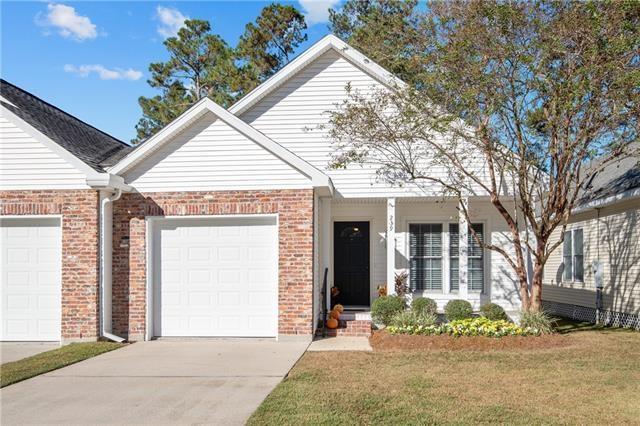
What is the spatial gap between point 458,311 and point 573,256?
578cm

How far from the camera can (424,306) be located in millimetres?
12008

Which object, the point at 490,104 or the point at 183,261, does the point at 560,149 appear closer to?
the point at 490,104

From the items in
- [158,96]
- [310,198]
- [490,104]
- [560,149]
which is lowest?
[310,198]

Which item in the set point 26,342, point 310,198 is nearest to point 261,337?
point 310,198

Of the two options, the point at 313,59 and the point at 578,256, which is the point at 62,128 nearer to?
the point at 313,59

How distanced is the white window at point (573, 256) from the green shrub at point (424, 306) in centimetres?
537

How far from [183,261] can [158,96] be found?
22.0 meters

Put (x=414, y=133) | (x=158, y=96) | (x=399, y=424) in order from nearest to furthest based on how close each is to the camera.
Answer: (x=399, y=424)
(x=414, y=133)
(x=158, y=96)

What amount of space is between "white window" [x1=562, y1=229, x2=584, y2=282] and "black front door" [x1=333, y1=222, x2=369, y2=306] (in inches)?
236

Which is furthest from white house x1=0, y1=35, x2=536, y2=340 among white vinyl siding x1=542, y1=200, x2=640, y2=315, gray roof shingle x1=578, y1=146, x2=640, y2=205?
white vinyl siding x1=542, y1=200, x2=640, y2=315

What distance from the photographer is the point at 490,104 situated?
10.6 meters

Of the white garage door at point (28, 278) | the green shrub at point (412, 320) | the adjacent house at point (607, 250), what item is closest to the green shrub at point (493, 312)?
the green shrub at point (412, 320)

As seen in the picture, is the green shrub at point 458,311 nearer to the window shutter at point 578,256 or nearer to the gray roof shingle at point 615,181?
the gray roof shingle at point 615,181

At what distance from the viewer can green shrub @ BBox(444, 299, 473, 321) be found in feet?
38.5
